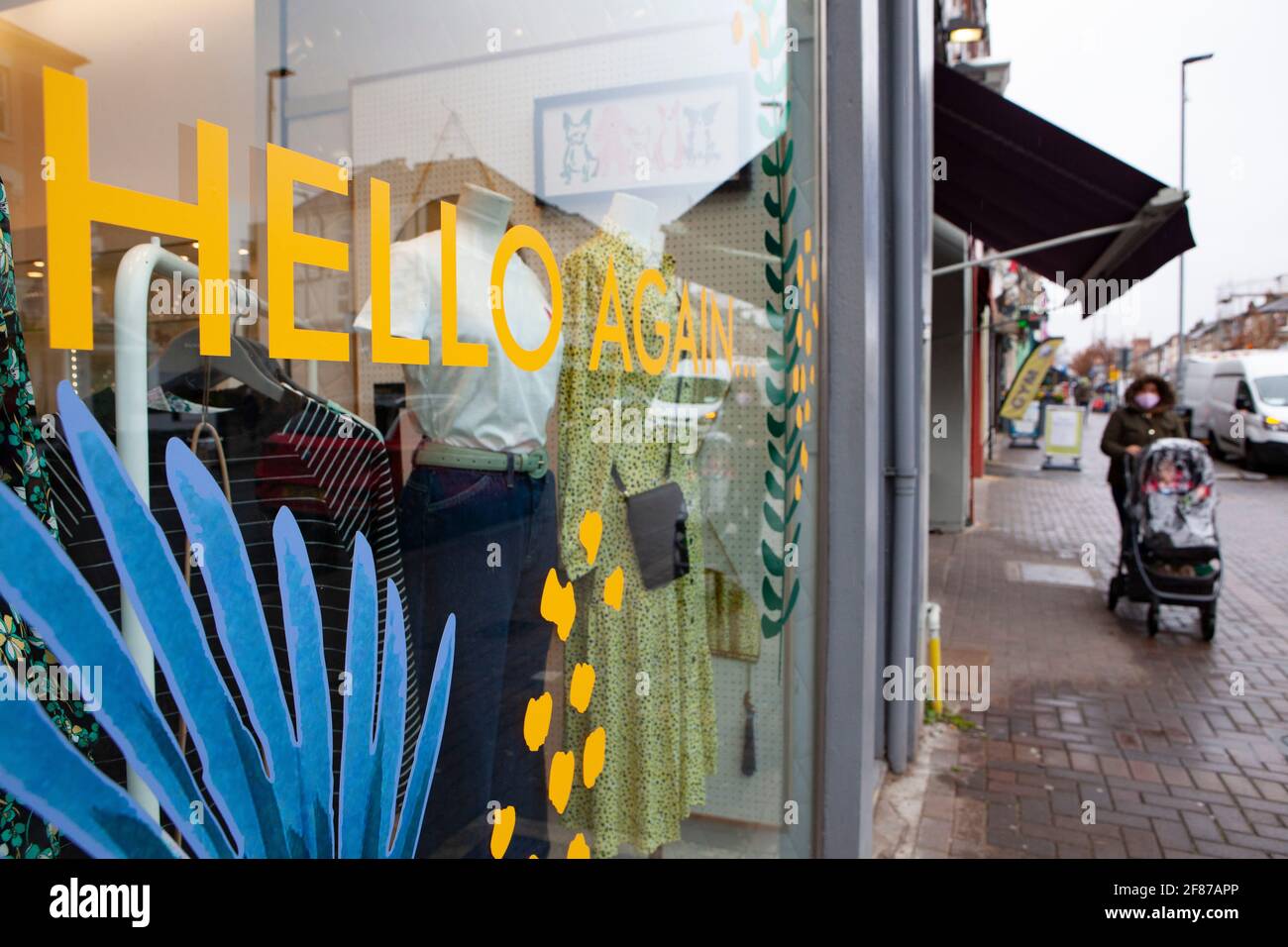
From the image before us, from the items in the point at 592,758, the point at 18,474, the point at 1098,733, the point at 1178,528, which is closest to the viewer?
the point at 18,474

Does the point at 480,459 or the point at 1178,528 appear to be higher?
the point at 480,459

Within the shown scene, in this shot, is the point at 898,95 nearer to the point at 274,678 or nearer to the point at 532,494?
the point at 532,494

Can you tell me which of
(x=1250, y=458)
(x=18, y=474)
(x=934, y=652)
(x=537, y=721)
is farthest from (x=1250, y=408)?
(x=18, y=474)

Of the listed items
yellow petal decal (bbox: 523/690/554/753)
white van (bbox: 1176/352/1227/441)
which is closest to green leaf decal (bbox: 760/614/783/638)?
yellow petal decal (bbox: 523/690/554/753)

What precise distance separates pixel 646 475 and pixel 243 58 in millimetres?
1325

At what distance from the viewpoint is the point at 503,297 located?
60.9 inches

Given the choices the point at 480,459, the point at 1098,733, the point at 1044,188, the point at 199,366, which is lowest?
the point at 1098,733

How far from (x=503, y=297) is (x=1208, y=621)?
6126 millimetres

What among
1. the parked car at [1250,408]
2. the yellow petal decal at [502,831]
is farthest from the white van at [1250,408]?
the yellow petal decal at [502,831]

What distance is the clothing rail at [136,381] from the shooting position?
85cm

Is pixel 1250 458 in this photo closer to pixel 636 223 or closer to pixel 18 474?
pixel 636 223

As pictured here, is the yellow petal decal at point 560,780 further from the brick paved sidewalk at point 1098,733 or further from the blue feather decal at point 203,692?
the brick paved sidewalk at point 1098,733

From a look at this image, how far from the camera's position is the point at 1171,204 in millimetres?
5922
